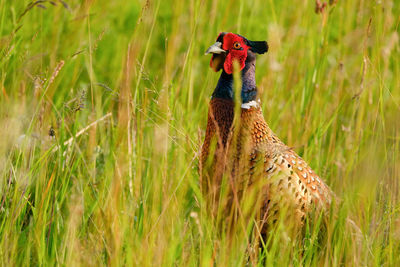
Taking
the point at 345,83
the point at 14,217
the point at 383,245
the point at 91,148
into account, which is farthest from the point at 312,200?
the point at 345,83

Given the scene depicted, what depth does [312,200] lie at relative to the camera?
9.47ft

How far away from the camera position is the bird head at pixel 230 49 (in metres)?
2.89

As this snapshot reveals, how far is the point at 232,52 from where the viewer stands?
2910 mm

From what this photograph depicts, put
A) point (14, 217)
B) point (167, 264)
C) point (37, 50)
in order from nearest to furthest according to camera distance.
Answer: point (167, 264) → point (14, 217) → point (37, 50)

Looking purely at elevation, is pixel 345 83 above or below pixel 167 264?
above

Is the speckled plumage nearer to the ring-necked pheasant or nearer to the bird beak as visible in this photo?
the ring-necked pheasant

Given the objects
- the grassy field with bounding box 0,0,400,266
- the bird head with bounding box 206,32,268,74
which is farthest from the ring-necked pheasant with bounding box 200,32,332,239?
the grassy field with bounding box 0,0,400,266

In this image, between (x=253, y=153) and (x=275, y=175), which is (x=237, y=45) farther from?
(x=275, y=175)

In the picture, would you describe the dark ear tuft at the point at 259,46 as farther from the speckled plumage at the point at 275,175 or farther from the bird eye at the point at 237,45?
the speckled plumage at the point at 275,175

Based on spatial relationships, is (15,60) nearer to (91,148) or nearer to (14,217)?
(91,148)

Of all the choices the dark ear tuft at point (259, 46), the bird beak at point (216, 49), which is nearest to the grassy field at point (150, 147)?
the bird beak at point (216, 49)

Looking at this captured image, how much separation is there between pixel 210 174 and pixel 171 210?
0.51 meters

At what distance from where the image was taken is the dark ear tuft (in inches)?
117

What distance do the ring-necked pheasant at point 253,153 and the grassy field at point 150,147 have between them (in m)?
0.13
